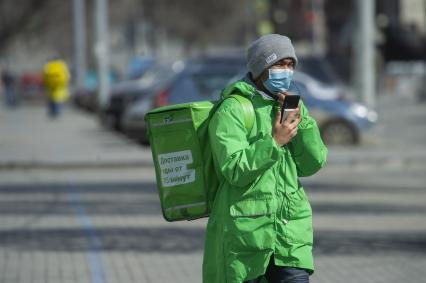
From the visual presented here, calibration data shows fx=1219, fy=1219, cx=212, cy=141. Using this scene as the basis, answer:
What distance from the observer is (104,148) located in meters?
22.7

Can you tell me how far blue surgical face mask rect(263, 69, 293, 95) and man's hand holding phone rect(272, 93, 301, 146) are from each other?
0.08 m

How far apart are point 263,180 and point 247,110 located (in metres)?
0.30

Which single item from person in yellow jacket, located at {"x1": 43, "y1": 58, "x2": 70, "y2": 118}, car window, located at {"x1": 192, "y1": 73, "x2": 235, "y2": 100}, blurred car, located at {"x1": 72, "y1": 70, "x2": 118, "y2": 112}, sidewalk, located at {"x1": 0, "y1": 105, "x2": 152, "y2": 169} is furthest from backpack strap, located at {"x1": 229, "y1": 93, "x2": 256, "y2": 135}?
blurred car, located at {"x1": 72, "y1": 70, "x2": 118, "y2": 112}

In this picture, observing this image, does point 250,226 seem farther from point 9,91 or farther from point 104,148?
point 9,91

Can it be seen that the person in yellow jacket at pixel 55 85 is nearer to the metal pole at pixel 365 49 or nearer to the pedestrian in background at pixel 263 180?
the metal pole at pixel 365 49

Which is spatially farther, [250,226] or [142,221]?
[142,221]

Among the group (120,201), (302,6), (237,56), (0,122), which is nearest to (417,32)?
(302,6)

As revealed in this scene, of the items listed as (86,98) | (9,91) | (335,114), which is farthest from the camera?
(9,91)

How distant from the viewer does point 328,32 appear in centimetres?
8169

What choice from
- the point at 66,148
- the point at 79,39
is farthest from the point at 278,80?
the point at 79,39

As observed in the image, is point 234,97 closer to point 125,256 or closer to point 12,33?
point 125,256

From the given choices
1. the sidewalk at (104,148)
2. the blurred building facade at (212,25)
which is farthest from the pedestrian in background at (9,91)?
the sidewalk at (104,148)

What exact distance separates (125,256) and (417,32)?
182 ft

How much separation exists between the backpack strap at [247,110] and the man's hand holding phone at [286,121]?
0.38ft
